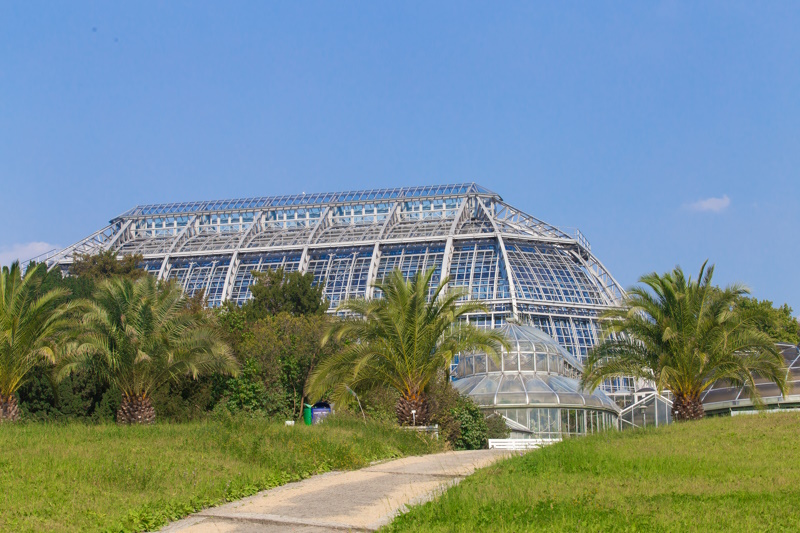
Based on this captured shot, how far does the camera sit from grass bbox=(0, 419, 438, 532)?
1095 centimetres

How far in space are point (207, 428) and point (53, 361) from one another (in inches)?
381

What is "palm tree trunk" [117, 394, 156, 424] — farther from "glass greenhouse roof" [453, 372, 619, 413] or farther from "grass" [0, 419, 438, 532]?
"glass greenhouse roof" [453, 372, 619, 413]

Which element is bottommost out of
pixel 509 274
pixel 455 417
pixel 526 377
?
pixel 455 417

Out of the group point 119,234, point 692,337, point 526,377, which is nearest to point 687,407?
point 692,337

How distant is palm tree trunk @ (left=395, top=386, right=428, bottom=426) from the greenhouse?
3202cm

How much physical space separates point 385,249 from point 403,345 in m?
38.5

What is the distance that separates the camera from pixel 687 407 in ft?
83.1

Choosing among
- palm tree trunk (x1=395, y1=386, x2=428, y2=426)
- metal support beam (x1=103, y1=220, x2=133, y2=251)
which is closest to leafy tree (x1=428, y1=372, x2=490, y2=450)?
palm tree trunk (x1=395, y1=386, x2=428, y2=426)

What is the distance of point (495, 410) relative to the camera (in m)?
37.1

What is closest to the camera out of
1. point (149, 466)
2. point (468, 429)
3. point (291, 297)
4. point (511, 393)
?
point (149, 466)

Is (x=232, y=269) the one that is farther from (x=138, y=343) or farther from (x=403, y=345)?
(x=403, y=345)

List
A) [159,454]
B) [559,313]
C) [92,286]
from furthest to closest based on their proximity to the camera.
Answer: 1. [559,313]
2. [92,286]
3. [159,454]

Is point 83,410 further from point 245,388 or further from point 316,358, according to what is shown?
point 316,358

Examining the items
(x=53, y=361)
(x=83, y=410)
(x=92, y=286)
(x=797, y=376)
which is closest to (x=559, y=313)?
(x=797, y=376)
